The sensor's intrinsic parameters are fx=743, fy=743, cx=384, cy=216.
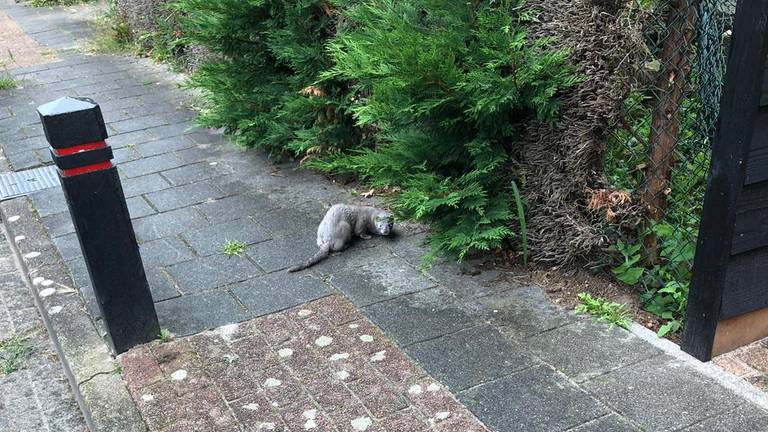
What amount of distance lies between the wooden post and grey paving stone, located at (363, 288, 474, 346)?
3.54 feet

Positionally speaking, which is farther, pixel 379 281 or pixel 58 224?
pixel 58 224

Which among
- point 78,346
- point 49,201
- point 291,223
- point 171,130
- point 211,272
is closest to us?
point 78,346

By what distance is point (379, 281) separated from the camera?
163 inches

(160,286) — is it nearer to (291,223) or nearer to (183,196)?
(291,223)

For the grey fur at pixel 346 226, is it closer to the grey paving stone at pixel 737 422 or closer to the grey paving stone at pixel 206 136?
the grey paving stone at pixel 737 422

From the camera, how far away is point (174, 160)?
6.22 meters

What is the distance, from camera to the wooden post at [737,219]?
2846 mm

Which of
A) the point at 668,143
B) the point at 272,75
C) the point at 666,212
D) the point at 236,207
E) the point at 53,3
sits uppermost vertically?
the point at 53,3

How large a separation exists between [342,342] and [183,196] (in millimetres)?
2412

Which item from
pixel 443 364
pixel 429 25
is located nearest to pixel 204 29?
pixel 429 25

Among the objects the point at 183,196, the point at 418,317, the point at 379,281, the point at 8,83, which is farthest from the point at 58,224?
the point at 8,83

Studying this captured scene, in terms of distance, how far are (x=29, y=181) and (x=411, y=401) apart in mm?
4162

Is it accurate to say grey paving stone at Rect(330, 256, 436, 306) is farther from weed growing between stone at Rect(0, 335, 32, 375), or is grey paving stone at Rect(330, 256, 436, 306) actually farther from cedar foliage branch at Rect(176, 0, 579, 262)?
weed growing between stone at Rect(0, 335, 32, 375)

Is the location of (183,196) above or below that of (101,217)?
below
